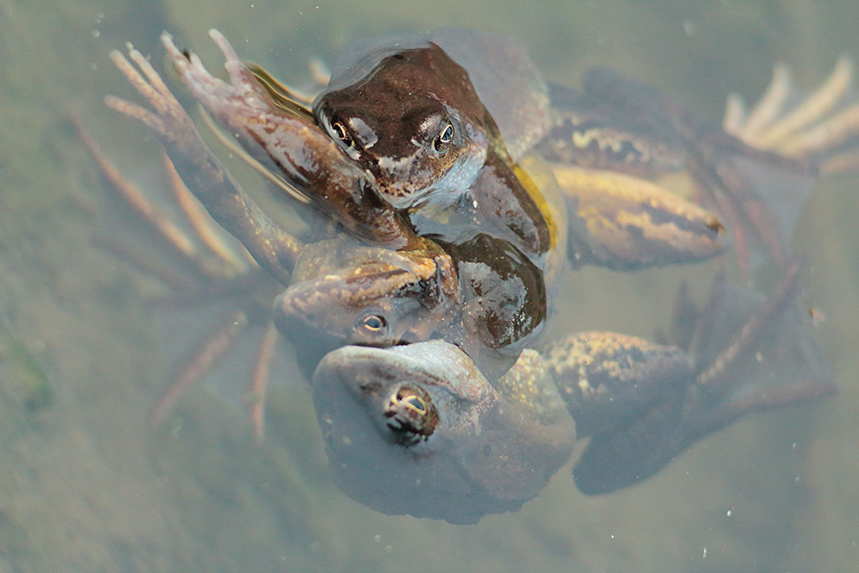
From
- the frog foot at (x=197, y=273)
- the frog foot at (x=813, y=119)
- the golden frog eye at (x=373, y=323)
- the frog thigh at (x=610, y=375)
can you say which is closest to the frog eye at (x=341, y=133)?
the golden frog eye at (x=373, y=323)

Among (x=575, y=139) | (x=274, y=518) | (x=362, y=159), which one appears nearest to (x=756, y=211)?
(x=575, y=139)

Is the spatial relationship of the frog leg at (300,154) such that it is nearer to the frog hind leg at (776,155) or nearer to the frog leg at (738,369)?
the frog leg at (738,369)

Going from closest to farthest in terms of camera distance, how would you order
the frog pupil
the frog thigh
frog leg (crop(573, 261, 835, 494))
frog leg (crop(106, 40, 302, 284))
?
the frog pupil, frog leg (crop(106, 40, 302, 284)), the frog thigh, frog leg (crop(573, 261, 835, 494))

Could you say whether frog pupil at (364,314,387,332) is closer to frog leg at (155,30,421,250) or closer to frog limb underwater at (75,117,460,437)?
frog leg at (155,30,421,250)

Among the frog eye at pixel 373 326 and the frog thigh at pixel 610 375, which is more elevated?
the frog eye at pixel 373 326

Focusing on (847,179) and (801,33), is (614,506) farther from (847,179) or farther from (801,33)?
(801,33)

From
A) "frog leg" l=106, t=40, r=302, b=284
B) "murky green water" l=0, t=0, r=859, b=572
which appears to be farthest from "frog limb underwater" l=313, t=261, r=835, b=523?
"frog leg" l=106, t=40, r=302, b=284

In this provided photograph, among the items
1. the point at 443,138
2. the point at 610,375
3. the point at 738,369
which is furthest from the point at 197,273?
the point at 738,369
